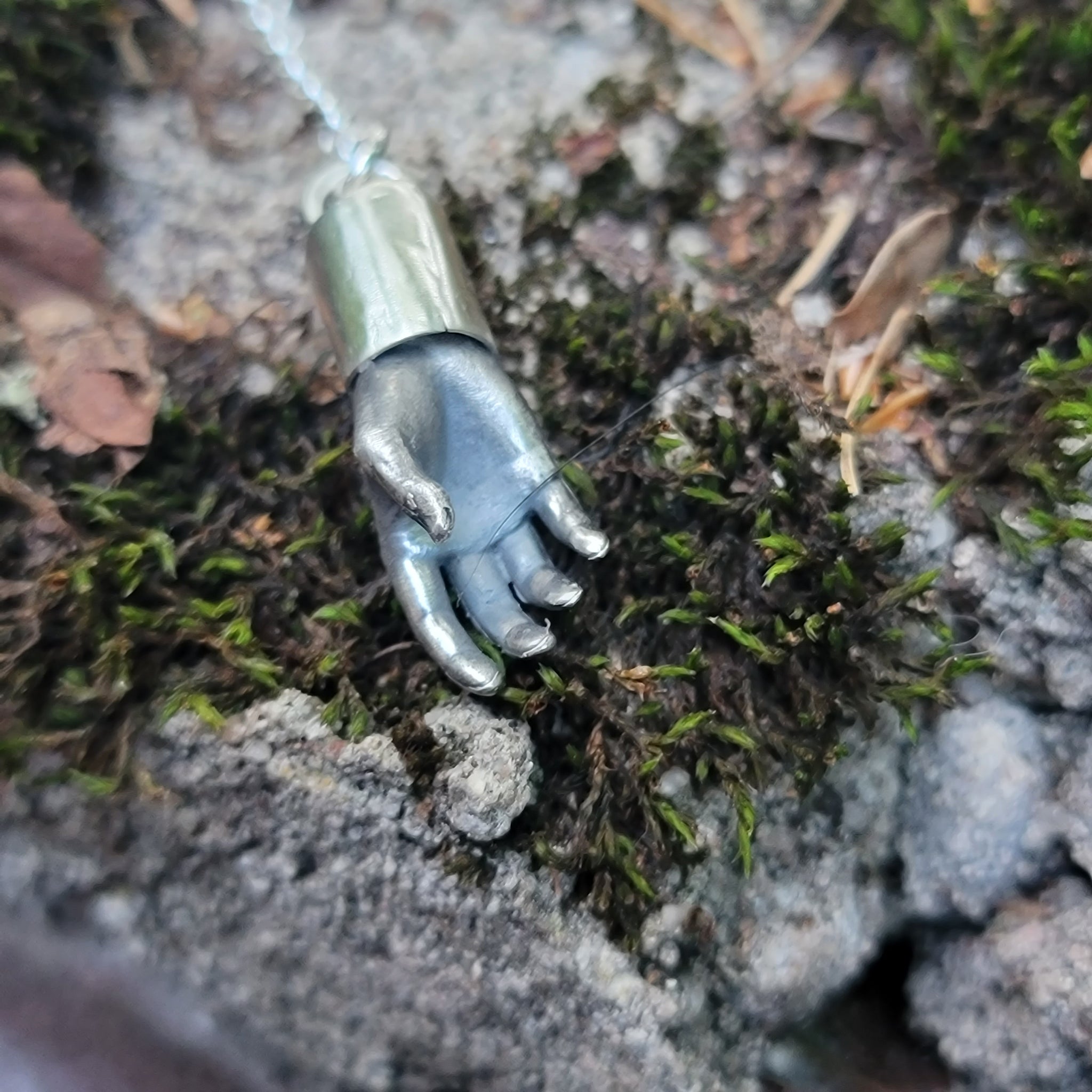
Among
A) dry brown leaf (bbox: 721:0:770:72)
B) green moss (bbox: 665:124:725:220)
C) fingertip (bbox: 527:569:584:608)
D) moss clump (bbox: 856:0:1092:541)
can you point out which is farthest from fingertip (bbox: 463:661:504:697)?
dry brown leaf (bbox: 721:0:770:72)

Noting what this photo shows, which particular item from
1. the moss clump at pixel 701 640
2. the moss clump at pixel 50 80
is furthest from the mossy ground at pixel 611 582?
the moss clump at pixel 50 80

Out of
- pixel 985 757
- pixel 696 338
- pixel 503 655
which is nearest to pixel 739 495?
pixel 696 338

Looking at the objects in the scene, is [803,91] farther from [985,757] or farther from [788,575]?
[985,757]

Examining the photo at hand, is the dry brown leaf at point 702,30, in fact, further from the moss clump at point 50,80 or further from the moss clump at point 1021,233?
the moss clump at point 50,80

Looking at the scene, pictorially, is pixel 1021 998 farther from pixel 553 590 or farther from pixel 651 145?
pixel 651 145

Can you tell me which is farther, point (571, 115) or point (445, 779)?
point (571, 115)

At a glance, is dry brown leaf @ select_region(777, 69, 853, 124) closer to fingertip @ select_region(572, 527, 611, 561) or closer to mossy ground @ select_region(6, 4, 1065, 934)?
mossy ground @ select_region(6, 4, 1065, 934)
